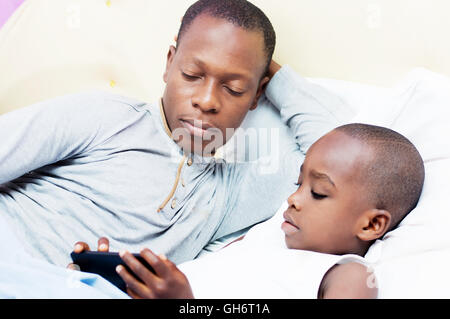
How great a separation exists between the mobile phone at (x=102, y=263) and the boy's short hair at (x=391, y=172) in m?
0.44

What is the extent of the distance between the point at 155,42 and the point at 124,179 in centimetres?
48

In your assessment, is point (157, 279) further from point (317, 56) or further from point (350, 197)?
point (317, 56)

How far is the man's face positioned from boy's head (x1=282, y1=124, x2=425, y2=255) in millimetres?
224

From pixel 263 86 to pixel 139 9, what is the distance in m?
0.41

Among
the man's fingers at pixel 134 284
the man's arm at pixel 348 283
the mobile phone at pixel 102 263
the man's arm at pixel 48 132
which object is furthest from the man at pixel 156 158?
the man's arm at pixel 348 283

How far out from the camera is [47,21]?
1.26 metres

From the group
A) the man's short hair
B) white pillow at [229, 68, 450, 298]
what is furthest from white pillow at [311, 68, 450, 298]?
the man's short hair

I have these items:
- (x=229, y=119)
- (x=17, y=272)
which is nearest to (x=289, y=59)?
(x=229, y=119)

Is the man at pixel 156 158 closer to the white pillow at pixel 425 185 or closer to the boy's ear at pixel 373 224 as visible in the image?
the white pillow at pixel 425 185

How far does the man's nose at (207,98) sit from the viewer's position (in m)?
0.97

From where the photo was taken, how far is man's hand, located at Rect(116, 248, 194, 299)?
2.40ft

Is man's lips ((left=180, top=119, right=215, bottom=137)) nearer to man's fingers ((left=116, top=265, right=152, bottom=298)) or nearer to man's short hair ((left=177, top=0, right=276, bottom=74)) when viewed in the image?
man's short hair ((left=177, top=0, right=276, bottom=74))
